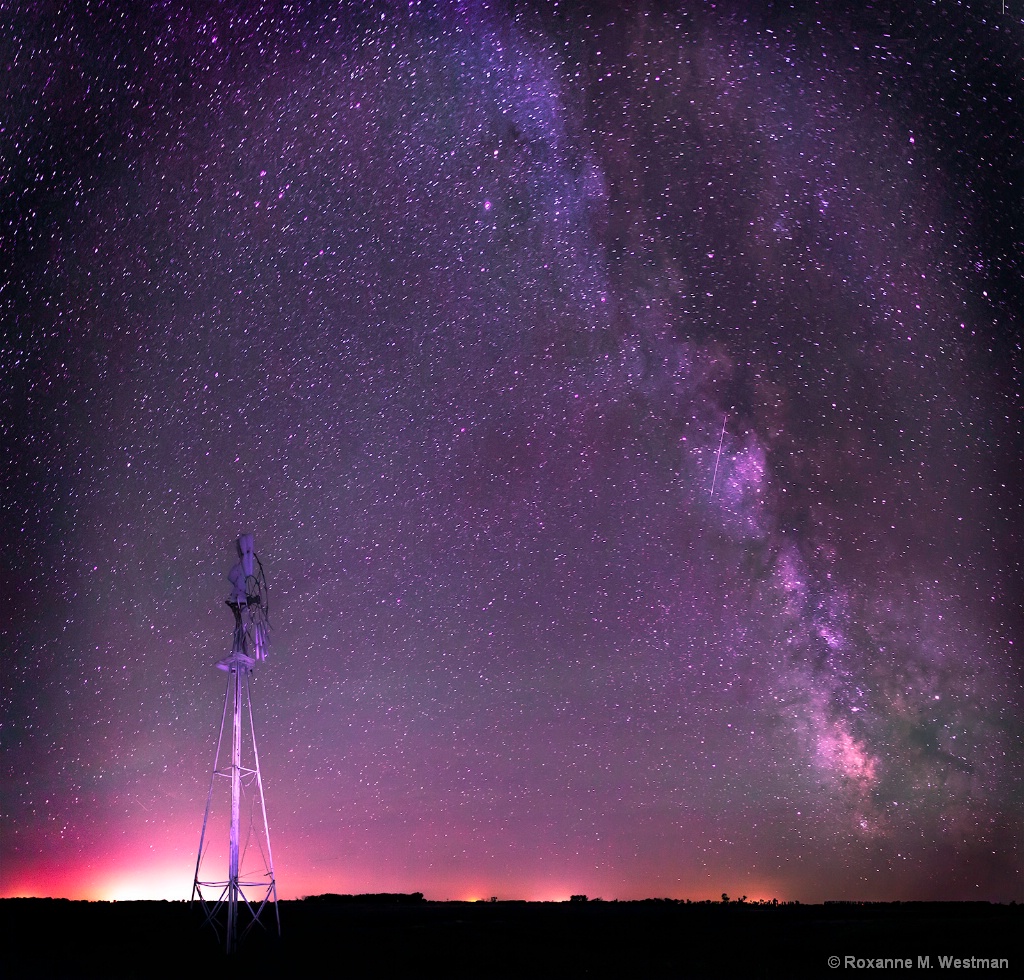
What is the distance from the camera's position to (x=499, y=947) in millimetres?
23906

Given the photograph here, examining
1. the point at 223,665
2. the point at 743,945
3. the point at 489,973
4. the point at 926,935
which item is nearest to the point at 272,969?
the point at 489,973

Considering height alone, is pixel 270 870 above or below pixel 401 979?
above

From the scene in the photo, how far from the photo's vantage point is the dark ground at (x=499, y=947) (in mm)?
18422

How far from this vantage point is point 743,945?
24.6 m

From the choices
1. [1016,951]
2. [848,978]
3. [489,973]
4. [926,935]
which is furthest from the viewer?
[926,935]

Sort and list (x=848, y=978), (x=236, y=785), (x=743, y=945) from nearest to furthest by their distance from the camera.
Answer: (x=848, y=978)
(x=236, y=785)
(x=743, y=945)

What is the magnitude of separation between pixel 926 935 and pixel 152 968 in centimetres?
2245

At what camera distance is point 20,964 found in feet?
66.0

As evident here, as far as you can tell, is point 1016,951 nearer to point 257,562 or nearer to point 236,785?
point 236,785

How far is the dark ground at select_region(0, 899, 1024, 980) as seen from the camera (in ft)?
60.4

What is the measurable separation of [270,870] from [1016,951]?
17.5m

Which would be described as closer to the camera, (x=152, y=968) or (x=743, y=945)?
(x=152, y=968)

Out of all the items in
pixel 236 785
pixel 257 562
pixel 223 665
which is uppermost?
pixel 257 562

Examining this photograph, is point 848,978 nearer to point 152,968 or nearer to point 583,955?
point 583,955
